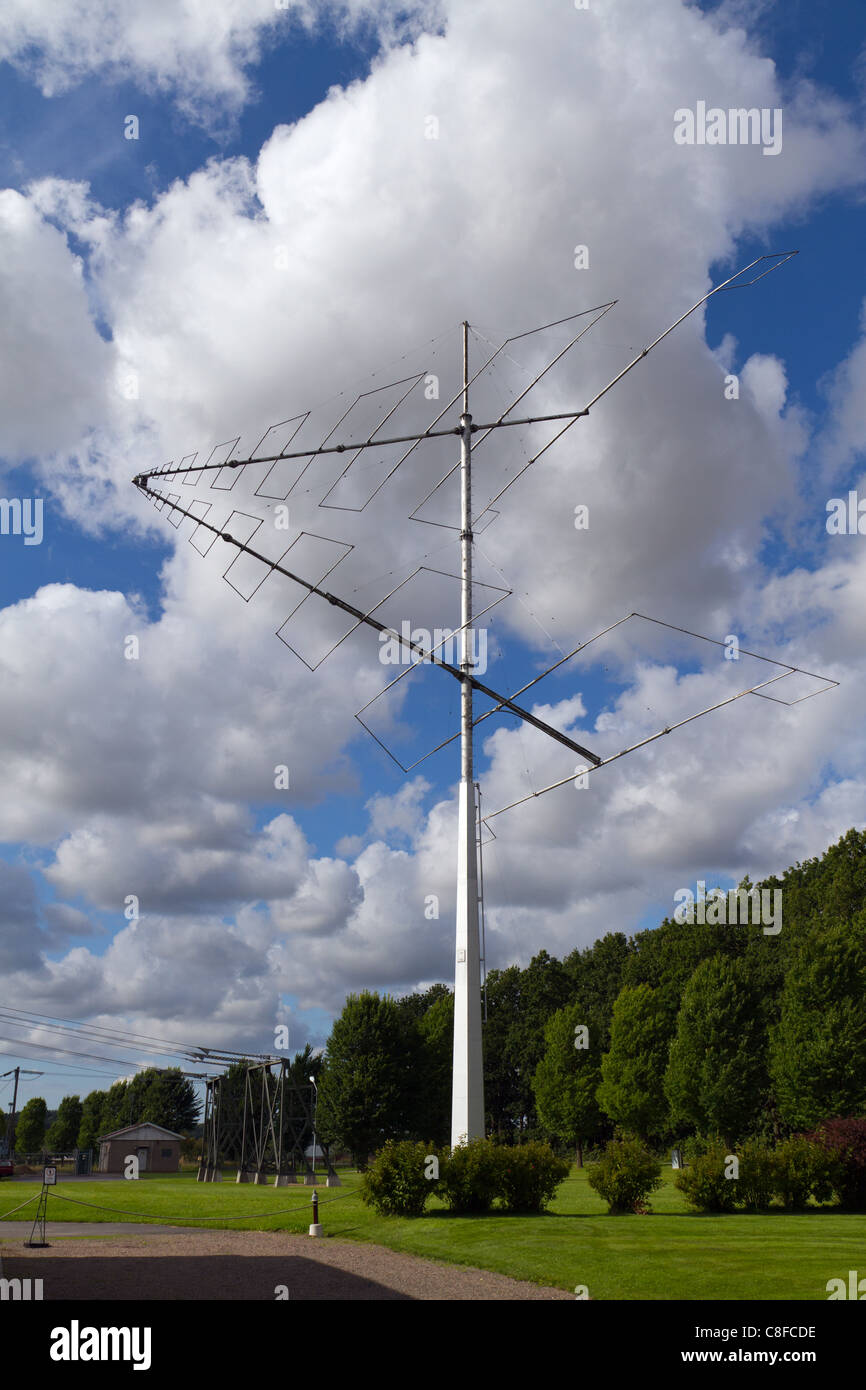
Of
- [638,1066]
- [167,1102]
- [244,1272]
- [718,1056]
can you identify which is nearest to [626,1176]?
[244,1272]

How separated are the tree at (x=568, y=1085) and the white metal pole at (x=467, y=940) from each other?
3980 cm

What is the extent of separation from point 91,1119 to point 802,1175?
12764 centimetres

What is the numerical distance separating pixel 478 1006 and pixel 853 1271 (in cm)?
1047

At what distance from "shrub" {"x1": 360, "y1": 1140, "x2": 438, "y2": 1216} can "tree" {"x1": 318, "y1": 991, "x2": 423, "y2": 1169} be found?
3787cm

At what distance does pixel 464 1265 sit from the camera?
51.9 ft

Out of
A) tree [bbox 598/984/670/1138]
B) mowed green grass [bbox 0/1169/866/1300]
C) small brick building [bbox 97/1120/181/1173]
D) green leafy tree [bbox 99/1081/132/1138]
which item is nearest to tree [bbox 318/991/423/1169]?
tree [bbox 598/984/670/1138]

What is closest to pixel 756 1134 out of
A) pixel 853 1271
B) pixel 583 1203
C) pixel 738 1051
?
pixel 738 1051

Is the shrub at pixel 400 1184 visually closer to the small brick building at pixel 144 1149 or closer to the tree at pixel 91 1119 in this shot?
the small brick building at pixel 144 1149

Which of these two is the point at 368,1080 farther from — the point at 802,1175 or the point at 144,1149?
the point at 802,1175

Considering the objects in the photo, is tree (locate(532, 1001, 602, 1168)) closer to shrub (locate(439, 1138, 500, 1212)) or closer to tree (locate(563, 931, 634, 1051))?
tree (locate(563, 931, 634, 1051))

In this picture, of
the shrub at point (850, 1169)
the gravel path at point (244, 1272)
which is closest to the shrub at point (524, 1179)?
the gravel path at point (244, 1272)

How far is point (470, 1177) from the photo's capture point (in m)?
21.8
